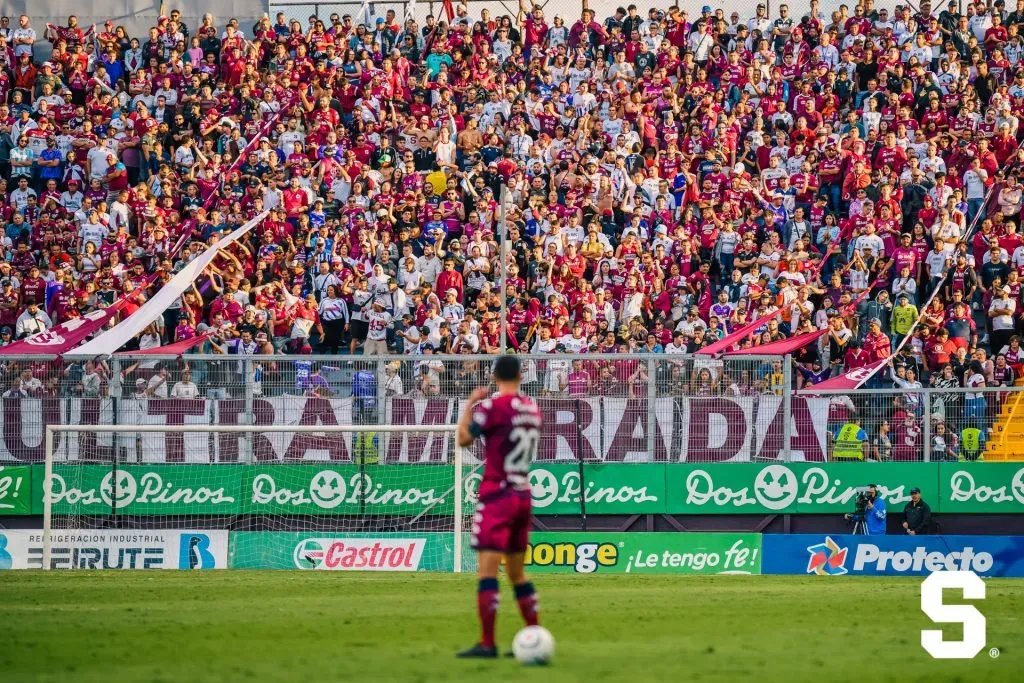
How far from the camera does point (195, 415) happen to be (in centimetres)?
2569

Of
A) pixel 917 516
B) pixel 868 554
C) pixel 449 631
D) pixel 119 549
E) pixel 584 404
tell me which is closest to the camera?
pixel 449 631

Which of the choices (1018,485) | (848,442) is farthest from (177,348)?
(1018,485)

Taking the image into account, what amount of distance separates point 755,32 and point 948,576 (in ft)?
54.6

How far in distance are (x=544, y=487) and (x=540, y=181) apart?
27.0ft

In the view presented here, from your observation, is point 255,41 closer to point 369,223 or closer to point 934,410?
point 369,223

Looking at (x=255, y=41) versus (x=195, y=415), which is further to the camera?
(x=255, y=41)

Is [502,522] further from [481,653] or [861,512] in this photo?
[861,512]

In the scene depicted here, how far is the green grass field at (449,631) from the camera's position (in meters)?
10.9

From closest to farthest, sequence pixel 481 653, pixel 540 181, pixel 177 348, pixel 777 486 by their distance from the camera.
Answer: pixel 481 653 → pixel 777 486 → pixel 177 348 → pixel 540 181

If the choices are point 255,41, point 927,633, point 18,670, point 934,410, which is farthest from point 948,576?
point 255,41

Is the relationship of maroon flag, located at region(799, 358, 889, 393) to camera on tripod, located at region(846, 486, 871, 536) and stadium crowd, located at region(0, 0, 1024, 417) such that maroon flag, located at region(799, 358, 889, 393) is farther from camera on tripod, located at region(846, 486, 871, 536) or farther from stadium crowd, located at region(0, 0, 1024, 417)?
camera on tripod, located at region(846, 486, 871, 536)

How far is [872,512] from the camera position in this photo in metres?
25.5

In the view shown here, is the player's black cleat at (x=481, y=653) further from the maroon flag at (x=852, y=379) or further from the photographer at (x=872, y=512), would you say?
the maroon flag at (x=852, y=379)

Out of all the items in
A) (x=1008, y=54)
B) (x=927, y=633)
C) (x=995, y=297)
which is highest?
(x=1008, y=54)
